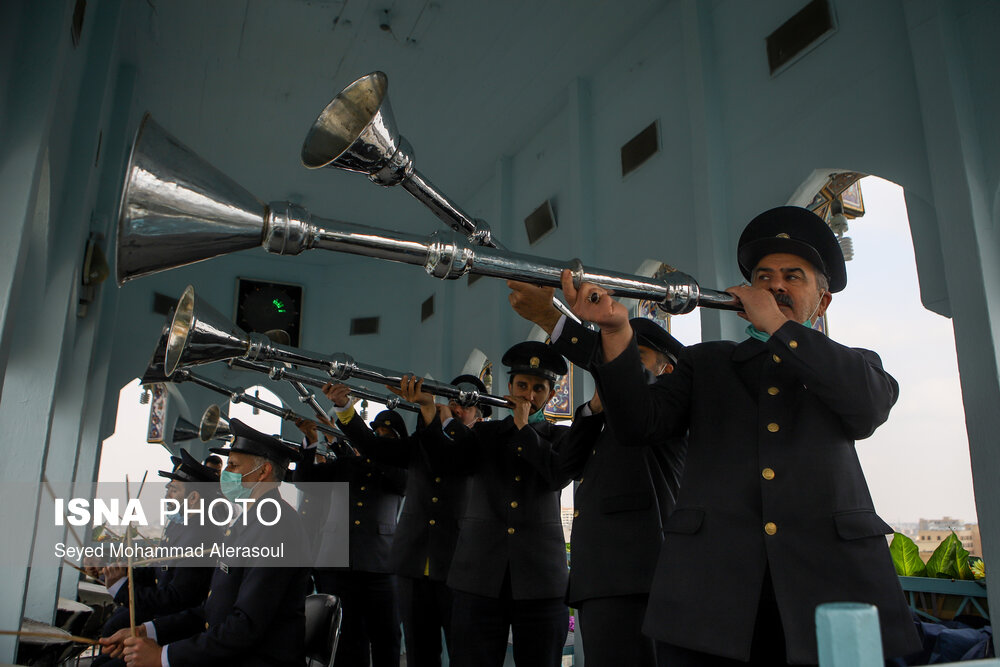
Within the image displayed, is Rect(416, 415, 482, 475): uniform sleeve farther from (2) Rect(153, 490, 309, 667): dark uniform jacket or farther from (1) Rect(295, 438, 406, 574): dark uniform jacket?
(1) Rect(295, 438, 406, 574): dark uniform jacket

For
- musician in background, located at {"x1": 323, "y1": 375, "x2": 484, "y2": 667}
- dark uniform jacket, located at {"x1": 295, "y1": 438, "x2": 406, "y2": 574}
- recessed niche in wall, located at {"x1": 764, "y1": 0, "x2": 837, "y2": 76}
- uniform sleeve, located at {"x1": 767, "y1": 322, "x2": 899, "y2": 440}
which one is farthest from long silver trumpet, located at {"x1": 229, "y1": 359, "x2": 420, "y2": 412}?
recessed niche in wall, located at {"x1": 764, "y1": 0, "x2": 837, "y2": 76}

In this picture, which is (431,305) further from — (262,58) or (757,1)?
(757,1)

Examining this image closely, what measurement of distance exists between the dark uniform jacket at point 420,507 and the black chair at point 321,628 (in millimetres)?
954

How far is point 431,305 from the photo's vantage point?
33.3 feet

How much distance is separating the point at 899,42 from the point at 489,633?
3.55 metres

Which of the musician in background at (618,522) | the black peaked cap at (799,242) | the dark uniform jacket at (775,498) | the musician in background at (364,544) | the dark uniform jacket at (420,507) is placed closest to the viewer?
the dark uniform jacket at (775,498)

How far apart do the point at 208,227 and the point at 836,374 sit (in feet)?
4.19

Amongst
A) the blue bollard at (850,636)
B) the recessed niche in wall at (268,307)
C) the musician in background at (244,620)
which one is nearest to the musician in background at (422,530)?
the musician in background at (244,620)

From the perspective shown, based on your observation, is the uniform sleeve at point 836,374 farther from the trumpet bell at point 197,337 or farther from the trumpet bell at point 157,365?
the trumpet bell at point 157,365

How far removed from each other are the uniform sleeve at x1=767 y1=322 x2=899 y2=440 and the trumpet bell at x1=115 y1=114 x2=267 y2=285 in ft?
3.61

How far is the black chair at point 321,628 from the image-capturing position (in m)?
3.02

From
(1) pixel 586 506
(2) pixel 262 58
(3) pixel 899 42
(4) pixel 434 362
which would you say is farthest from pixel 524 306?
(4) pixel 434 362

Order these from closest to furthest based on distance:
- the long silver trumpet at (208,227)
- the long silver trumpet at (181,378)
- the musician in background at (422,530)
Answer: the long silver trumpet at (208,227) → the long silver trumpet at (181,378) → the musician in background at (422,530)

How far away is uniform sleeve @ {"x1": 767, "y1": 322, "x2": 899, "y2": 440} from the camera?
1.53 meters
